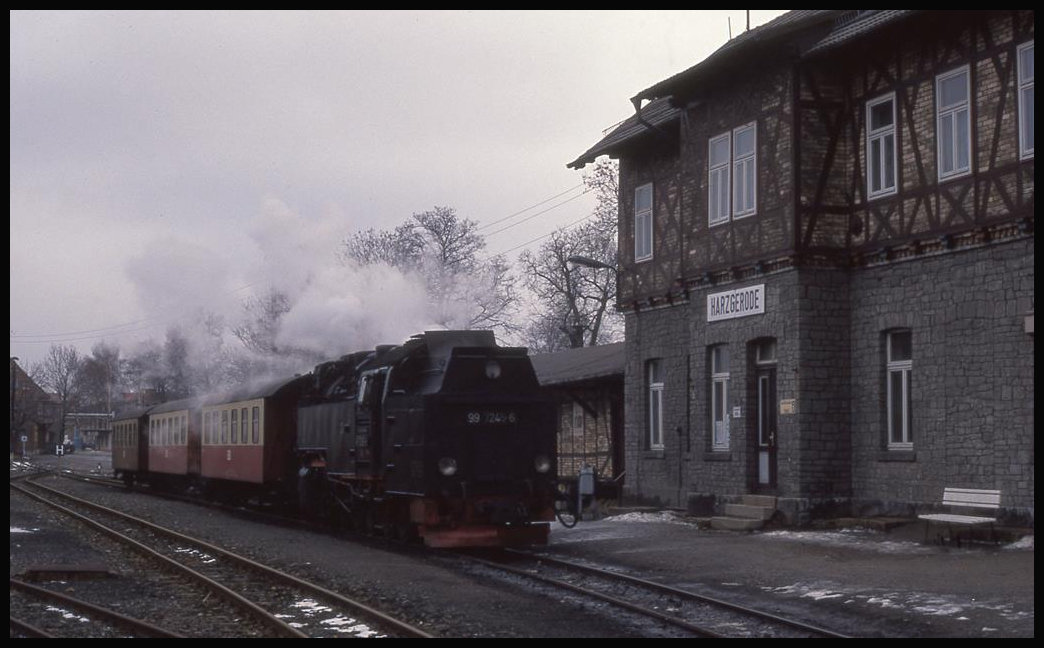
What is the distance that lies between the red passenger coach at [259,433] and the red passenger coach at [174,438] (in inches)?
137

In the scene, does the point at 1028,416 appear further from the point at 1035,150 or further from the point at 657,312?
the point at 657,312

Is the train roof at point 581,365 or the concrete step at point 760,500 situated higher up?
the train roof at point 581,365

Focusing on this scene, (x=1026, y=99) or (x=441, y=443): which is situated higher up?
(x=1026, y=99)

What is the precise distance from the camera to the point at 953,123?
18.0 m

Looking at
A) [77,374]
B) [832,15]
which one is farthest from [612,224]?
[77,374]

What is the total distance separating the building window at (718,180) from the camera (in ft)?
71.8

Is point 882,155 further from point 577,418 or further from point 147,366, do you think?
point 147,366

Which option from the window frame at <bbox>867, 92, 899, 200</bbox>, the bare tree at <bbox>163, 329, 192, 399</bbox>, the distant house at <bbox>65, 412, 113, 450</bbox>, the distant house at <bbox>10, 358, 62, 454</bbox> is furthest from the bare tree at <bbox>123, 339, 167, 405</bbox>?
the distant house at <bbox>65, 412, 113, 450</bbox>

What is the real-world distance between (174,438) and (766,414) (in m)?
18.2

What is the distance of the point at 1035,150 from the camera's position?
16266 mm

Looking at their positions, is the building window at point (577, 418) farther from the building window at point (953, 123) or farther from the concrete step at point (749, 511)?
the building window at point (953, 123)

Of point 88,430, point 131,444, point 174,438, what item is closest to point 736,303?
point 174,438

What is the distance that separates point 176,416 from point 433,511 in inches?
721

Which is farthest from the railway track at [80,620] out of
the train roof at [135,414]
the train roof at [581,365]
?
the train roof at [135,414]
